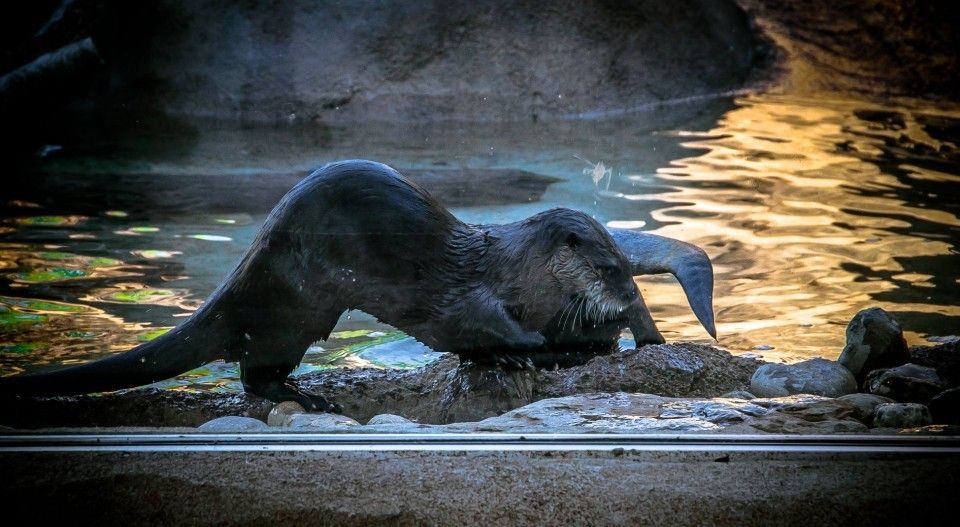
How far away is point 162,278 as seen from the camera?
7.87 ft

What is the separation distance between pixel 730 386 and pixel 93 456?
134 cm

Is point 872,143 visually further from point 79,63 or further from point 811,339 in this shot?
point 79,63

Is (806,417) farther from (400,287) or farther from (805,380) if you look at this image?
(400,287)

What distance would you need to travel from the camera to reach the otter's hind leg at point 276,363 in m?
2.04

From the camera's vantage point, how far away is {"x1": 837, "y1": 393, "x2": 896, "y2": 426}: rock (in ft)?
5.35

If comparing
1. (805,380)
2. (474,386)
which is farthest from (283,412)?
(805,380)

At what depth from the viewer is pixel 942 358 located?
192 cm

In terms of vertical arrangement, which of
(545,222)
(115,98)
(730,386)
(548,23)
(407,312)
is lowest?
(730,386)

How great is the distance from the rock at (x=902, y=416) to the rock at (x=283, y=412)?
105 centimetres

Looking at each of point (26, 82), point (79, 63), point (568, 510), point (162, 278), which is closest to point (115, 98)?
point (79, 63)

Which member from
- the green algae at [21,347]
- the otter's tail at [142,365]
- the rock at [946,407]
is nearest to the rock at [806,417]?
the rock at [946,407]

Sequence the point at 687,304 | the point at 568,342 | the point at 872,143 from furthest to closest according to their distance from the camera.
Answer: the point at 872,143
the point at 687,304
the point at 568,342

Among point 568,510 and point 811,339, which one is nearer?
point 568,510

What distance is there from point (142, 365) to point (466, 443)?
0.84m
